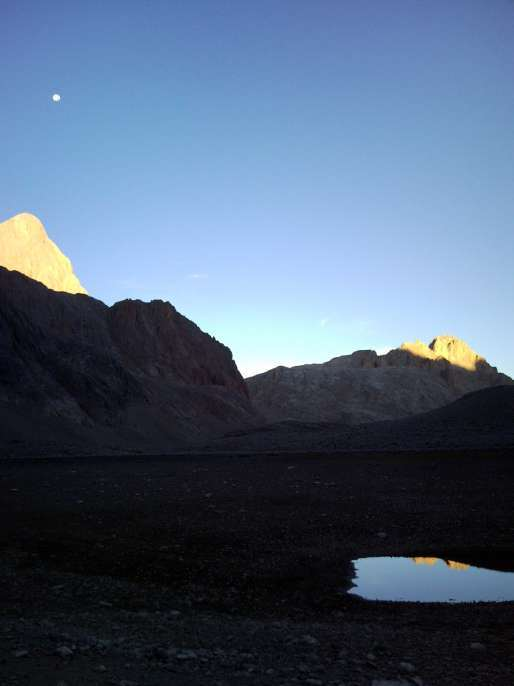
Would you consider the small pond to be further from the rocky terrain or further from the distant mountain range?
the distant mountain range

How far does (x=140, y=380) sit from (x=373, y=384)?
61.8 metres

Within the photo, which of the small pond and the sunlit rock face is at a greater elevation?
the sunlit rock face

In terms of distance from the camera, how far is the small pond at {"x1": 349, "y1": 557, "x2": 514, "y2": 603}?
971cm

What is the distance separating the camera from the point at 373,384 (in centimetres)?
12094

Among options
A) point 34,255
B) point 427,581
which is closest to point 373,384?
point 34,255

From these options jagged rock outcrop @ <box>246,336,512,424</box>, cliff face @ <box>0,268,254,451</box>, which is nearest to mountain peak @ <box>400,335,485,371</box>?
jagged rock outcrop @ <box>246,336,512,424</box>

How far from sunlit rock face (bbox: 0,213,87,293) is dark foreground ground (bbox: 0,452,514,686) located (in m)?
90.2

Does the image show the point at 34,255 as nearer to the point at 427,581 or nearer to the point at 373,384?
the point at 373,384

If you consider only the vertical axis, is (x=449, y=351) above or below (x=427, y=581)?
above

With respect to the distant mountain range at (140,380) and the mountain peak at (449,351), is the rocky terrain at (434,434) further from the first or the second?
the mountain peak at (449,351)

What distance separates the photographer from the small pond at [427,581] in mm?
9711

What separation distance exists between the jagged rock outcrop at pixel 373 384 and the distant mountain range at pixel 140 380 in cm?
33

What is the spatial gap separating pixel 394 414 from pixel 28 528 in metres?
102

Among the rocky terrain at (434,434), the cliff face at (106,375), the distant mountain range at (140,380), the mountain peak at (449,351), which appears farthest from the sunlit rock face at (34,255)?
the mountain peak at (449,351)
